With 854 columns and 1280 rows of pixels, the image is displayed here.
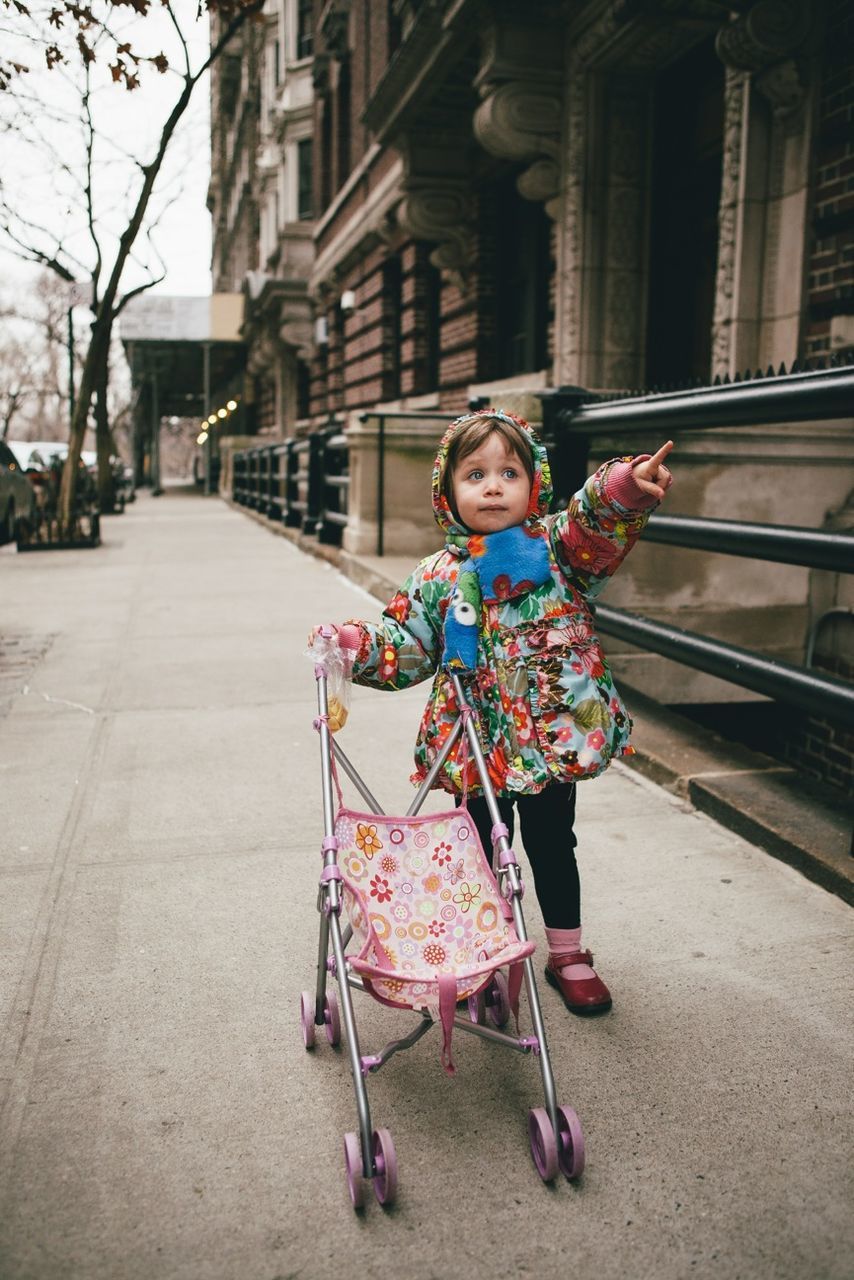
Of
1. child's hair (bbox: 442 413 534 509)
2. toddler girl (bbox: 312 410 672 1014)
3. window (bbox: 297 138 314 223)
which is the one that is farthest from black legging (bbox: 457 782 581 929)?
window (bbox: 297 138 314 223)

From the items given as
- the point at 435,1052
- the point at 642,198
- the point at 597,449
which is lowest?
the point at 435,1052

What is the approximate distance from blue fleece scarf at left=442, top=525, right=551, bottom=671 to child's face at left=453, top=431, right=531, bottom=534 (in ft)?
0.14

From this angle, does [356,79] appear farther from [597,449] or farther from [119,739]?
[119,739]

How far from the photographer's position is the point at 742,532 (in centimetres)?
370

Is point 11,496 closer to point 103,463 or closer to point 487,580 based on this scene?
point 103,463

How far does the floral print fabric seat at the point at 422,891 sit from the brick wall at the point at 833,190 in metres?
6.02

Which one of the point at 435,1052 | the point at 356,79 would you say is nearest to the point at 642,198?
the point at 435,1052

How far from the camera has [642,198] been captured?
10414mm

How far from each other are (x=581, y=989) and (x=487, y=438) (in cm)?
129

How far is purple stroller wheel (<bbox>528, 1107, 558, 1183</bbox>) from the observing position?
6.30ft

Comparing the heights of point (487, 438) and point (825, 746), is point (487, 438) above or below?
above

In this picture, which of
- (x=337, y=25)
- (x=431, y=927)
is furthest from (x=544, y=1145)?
(x=337, y=25)

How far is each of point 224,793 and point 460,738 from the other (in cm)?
181

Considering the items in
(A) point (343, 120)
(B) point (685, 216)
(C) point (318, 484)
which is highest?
(A) point (343, 120)
